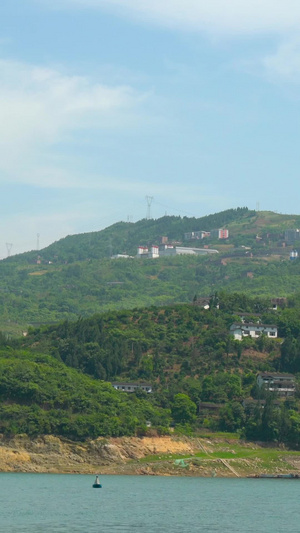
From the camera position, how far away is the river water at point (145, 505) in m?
55.3

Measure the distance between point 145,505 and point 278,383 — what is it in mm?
51899

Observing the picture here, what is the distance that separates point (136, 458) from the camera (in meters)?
94.3

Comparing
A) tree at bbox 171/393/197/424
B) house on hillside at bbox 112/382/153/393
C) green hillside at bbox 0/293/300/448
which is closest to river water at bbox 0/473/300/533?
green hillside at bbox 0/293/300/448

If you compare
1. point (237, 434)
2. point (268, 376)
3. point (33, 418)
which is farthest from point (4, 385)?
point (268, 376)

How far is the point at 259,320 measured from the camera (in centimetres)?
13850

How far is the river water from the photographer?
182 feet

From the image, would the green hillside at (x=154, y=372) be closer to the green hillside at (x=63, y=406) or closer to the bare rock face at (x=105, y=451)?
the green hillside at (x=63, y=406)

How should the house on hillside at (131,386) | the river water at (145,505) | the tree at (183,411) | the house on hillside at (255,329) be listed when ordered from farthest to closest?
the house on hillside at (255,329) → the house on hillside at (131,386) → the tree at (183,411) → the river water at (145,505)

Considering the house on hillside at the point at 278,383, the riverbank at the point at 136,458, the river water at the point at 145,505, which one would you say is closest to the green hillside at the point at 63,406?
the riverbank at the point at 136,458

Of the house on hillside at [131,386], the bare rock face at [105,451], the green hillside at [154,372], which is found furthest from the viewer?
the house on hillside at [131,386]

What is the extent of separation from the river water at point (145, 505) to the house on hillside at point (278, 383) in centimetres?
2618

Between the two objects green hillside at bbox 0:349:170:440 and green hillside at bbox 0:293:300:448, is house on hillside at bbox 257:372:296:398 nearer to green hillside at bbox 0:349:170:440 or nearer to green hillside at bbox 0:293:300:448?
green hillside at bbox 0:293:300:448

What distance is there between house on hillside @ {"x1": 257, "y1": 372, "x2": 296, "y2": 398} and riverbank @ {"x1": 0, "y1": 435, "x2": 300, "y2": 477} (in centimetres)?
1631

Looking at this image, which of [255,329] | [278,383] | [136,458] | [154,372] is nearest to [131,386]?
[154,372]
